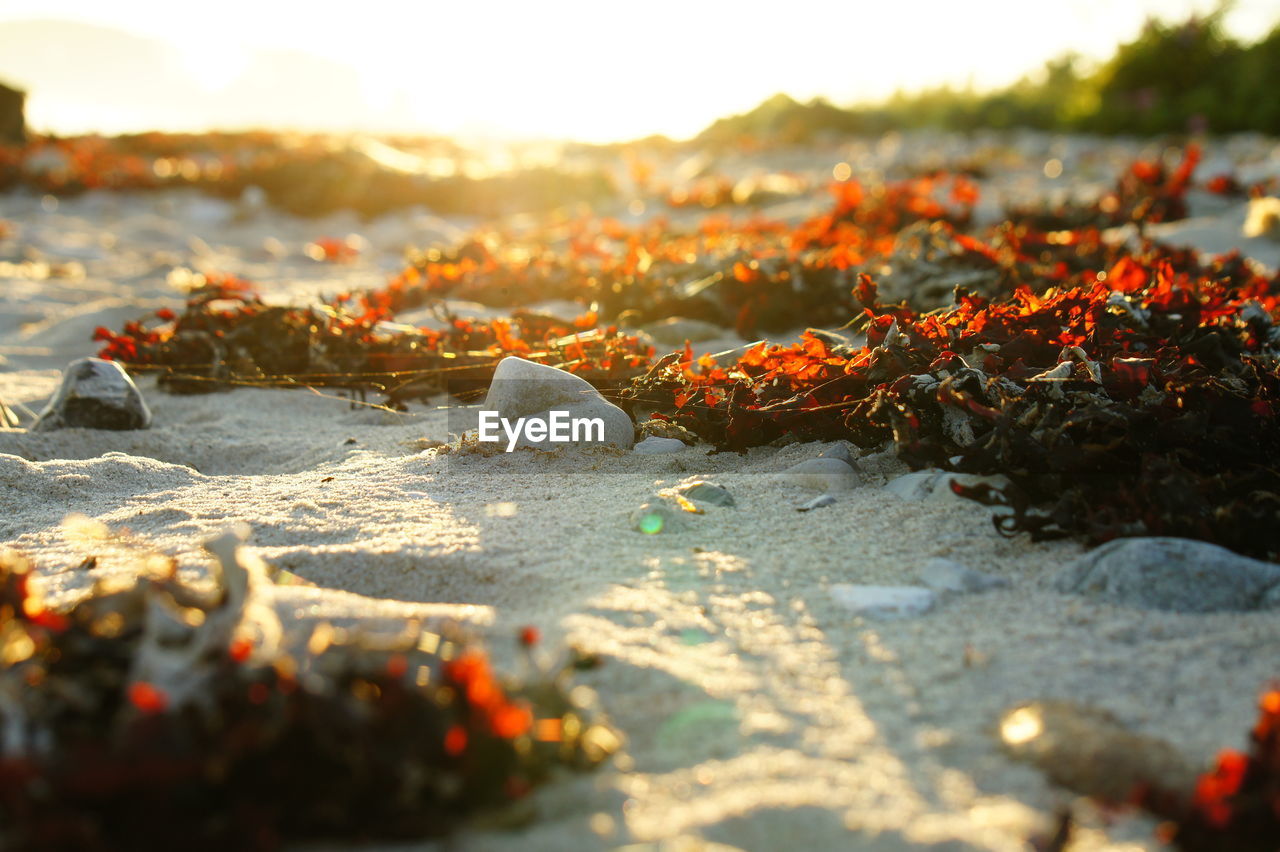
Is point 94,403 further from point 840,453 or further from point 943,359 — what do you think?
point 943,359

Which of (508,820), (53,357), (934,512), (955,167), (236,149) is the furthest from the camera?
(236,149)

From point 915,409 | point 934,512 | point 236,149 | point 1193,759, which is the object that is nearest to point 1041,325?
point 915,409

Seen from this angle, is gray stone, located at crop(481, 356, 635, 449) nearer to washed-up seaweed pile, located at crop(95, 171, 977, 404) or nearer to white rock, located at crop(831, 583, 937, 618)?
washed-up seaweed pile, located at crop(95, 171, 977, 404)

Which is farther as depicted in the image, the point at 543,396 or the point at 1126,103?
the point at 1126,103

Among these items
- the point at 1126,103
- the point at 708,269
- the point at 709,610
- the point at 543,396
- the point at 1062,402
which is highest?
the point at 1126,103

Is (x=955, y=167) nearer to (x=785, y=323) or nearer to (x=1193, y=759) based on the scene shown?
(x=785, y=323)

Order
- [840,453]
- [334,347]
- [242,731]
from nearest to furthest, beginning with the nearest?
[242,731] < [840,453] < [334,347]

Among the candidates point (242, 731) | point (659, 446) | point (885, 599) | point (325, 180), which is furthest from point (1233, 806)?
point (325, 180)
